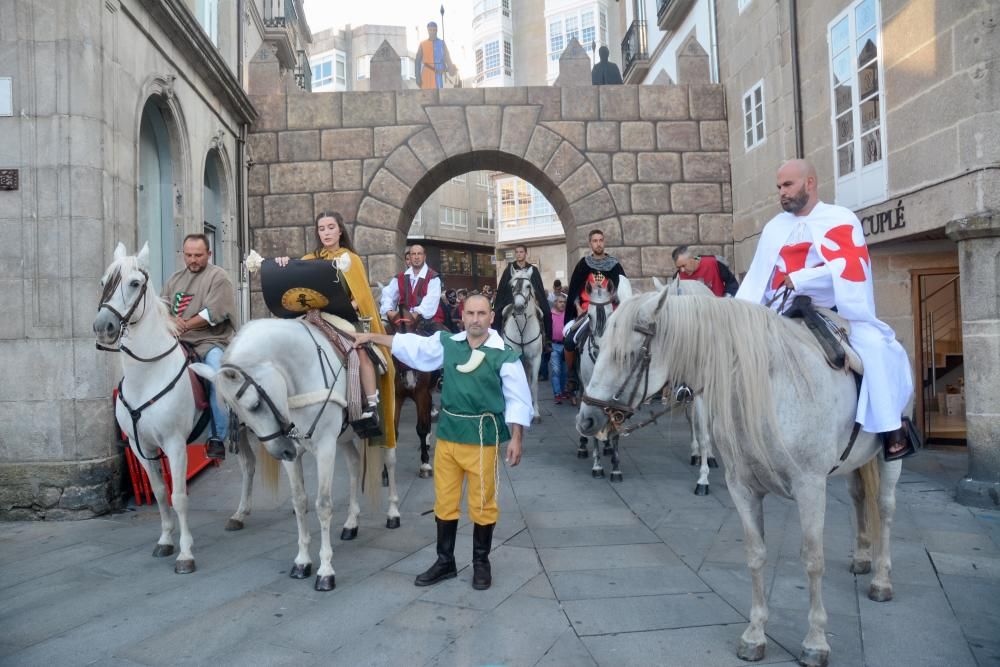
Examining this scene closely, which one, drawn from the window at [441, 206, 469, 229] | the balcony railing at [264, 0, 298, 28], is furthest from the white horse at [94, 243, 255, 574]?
the window at [441, 206, 469, 229]

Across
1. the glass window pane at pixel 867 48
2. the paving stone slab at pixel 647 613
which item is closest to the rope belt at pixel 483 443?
the paving stone slab at pixel 647 613

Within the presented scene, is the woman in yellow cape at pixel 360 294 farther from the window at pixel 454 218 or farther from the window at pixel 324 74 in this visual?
the window at pixel 324 74

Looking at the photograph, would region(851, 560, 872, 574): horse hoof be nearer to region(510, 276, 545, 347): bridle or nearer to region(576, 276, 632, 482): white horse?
region(576, 276, 632, 482): white horse

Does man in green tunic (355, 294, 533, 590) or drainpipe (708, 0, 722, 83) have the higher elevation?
drainpipe (708, 0, 722, 83)

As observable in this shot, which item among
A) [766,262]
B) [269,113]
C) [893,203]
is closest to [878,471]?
[766,262]

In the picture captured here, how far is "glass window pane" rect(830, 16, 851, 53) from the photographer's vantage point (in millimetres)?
7680

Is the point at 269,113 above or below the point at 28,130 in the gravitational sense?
above

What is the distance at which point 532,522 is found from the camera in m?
5.36

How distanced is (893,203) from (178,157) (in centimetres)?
759

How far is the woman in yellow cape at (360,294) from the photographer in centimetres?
465

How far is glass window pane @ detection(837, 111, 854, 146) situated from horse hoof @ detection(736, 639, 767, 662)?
6.31 m

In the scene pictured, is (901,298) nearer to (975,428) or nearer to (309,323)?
(975,428)

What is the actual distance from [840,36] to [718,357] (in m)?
6.45

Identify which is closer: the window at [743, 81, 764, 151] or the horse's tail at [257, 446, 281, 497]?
the horse's tail at [257, 446, 281, 497]
